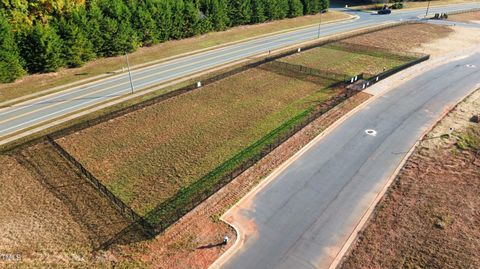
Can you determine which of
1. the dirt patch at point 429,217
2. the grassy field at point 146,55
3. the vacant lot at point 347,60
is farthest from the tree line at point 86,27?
the dirt patch at point 429,217

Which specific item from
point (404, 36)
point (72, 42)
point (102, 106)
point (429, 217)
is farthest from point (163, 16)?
point (429, 217)

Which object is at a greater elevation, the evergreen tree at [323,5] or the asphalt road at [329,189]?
the evergreen tree at [323,5]

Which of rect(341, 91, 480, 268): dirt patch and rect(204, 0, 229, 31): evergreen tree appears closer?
rect(341, 91, 480, 268): dirt patch

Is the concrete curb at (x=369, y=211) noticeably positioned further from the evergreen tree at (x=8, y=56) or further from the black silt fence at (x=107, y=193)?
the evergreen tree at (x=8, y=56)

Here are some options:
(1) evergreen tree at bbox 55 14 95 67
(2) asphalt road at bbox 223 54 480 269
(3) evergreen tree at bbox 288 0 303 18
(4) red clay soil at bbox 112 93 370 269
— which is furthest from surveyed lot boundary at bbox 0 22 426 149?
(3) evergreen tree at bbox 288 0 303 18

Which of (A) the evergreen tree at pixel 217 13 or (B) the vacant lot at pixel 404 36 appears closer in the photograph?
(B) the vacant lot at pixel 404 36

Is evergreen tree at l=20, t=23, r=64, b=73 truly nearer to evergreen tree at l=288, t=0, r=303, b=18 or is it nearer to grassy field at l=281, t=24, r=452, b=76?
grassy field at l=281, t=24, r=452, b=76
